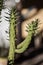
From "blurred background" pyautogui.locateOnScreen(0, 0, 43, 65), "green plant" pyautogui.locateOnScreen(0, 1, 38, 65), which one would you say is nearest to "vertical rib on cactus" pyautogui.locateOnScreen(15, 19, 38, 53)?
"green plant" pyautogui.locateOnScreen(0, 1, 38, 65)

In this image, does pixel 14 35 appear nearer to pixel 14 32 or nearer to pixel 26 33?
pixel 14 32

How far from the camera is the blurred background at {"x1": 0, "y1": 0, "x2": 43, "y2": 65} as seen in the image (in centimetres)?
109

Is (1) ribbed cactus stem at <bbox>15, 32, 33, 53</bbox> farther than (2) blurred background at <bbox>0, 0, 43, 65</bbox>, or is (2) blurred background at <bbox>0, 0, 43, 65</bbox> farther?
(2) blurred background at <bbox>0, 0, 43, 65</bbox>

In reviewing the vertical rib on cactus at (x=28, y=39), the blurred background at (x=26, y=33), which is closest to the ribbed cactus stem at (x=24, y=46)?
the vertical rib on cactus at (x=28, y=39)

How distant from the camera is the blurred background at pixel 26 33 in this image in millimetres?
1095

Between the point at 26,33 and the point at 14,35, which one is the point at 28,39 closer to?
the point at 14,35

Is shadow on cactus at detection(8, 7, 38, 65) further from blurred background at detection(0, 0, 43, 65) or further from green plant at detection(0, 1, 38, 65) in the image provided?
blurred background at detection(0, 0, 43, 65)

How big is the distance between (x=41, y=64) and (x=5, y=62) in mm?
412

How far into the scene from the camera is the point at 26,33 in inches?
43.9

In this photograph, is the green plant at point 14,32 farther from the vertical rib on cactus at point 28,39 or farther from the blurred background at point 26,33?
the blurred background at point 26,33

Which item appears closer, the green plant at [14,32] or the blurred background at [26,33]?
the green plant at [14,32]

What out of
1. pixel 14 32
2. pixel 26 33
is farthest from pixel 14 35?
pixel 26 33

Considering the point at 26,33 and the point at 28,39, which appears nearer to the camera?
the point at 28,39

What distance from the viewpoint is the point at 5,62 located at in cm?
79
